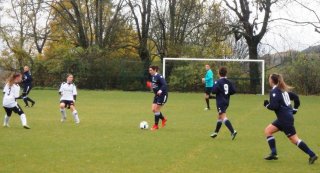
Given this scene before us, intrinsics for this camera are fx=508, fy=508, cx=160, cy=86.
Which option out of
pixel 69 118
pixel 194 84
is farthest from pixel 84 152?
pixel 194 84

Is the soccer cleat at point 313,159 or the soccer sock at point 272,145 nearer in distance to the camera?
the soccer cleat at point 313,159

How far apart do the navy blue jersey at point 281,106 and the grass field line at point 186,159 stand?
5.74 ft

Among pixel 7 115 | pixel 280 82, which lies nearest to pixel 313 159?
pixel 280 82

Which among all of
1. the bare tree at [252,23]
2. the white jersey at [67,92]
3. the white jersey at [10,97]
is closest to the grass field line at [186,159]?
the white jersey at [10,97]

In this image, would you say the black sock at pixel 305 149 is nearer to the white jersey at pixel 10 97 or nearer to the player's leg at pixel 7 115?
the white jersey at pixel 10 97

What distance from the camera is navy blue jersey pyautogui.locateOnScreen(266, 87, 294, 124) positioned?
9133 millimetres

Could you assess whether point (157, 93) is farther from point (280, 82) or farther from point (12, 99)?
point (280, 82)

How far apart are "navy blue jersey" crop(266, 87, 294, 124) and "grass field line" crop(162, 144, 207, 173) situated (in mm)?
1751

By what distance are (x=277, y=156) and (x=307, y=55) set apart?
90.0 ft

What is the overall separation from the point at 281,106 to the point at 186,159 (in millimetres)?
1989

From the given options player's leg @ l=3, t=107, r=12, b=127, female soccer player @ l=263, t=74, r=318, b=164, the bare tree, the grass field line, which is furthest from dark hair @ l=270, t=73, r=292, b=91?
the bare tree

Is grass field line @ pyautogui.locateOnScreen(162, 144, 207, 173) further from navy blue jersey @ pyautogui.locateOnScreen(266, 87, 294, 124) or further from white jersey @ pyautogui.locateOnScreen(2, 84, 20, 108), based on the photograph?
white jersey @ pyautogui.locateOnScreen(2, 84, 20, 108)

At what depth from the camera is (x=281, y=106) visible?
30.1ft

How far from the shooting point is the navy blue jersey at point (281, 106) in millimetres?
9133
